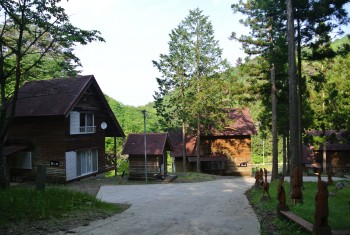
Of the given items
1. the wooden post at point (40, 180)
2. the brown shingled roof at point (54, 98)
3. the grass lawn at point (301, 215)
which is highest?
the brown shingled roof at point (54, 98)

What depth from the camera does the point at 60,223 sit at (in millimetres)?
8875

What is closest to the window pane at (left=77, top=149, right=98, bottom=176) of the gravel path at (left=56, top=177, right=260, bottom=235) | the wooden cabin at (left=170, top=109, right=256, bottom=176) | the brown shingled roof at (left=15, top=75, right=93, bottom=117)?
the brown shingled roof at (left=15, top=75, right=93, bottom=117)

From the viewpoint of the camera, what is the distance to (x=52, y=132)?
23.2 m

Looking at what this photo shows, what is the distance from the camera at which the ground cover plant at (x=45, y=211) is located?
8219 mm

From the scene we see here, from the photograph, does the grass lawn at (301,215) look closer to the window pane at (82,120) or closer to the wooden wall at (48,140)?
the wooden wall at (48,140)

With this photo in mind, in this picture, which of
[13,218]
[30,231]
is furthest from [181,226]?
[13,218]

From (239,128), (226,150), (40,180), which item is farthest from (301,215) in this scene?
(226,150)

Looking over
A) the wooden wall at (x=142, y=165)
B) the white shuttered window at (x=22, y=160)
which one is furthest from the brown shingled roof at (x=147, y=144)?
the white shuttered window at (x=22, y=160)

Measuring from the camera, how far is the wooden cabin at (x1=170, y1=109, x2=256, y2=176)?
38406mm

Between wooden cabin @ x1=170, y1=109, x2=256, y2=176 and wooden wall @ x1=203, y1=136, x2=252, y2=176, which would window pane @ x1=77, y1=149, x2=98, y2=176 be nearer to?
wooden cabin @ x1=170, y1=109, x2=256, y2=176

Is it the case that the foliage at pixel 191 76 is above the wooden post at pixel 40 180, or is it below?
above

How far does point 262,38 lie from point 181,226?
21.3 m

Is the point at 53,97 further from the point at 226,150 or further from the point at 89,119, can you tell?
the point at 226,150

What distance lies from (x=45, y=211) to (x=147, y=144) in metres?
18.3
